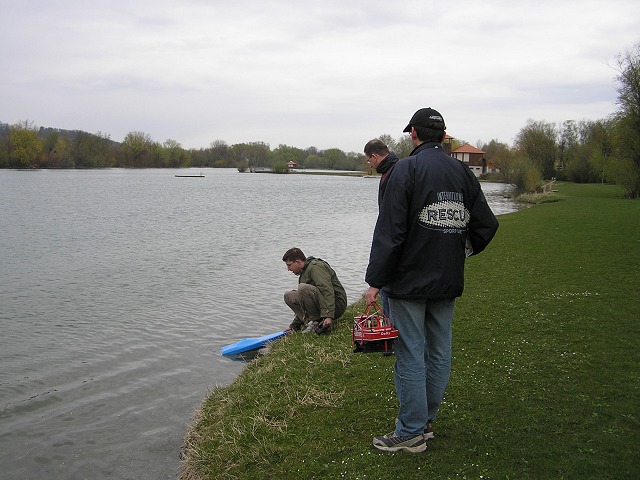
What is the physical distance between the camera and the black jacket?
415 cm

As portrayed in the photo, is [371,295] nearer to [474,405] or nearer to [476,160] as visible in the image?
[474,405]

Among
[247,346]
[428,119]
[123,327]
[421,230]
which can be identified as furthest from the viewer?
[123,327]

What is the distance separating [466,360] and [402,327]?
9.36 ft

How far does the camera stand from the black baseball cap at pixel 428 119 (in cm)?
433

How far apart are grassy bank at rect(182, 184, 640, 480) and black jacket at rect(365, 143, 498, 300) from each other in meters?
1.45

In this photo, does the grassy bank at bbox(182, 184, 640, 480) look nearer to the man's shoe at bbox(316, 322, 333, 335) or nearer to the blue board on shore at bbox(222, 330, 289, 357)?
the man's shoe at bbox(316, 322, 333, 335)

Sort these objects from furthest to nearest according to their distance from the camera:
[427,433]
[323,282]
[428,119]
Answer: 1. [323,282]
2. [427,433]
3. [428,119]

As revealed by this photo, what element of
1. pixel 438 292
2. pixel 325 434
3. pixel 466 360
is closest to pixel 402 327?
pixel 438 292

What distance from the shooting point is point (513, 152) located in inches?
3696

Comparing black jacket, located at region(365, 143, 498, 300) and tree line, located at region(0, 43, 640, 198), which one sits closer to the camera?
black jacket, located at region(365, 143, 498, 300)

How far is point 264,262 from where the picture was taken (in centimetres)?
1898

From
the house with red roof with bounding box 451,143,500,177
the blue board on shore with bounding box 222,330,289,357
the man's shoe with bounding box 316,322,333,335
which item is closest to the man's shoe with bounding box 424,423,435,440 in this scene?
the man's shoe with bounding box 316,322,333,335

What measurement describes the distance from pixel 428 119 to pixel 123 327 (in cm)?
909

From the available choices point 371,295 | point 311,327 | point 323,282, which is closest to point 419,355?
point 371,295
